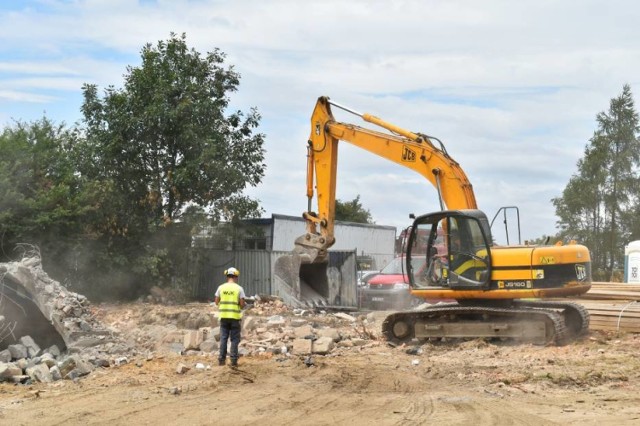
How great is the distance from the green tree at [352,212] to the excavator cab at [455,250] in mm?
43744

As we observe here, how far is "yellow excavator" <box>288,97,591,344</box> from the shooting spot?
13.8 m

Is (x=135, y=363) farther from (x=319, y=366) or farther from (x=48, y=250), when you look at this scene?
(x=48, y=250)

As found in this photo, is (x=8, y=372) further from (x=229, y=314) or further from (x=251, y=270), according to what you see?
(x=251, y=270)

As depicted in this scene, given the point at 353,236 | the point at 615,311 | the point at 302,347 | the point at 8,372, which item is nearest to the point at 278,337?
the point at 302,347

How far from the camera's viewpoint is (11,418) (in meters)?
9.54

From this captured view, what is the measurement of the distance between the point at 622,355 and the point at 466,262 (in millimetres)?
3036

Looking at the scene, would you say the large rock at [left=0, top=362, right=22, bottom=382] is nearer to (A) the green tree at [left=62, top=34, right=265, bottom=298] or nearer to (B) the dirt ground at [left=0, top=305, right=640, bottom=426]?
(B) the dirt ground at [left=0, top=305, right=640, bottom=426]

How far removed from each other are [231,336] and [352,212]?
48474mm

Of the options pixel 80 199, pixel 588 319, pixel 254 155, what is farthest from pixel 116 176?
pixel 588 319

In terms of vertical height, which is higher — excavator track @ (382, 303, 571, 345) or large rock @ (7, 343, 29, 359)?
excavator track @ (382, 303, 571, 345)

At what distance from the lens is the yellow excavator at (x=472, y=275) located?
45.2 ft

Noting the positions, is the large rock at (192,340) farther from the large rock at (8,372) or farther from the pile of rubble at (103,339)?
the large rock at (8,372)

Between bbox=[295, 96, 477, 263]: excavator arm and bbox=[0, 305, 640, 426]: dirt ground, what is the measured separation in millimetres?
3140

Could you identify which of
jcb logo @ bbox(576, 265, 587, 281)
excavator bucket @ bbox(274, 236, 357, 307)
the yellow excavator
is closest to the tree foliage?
excavator bucket @ bbox(274, 236, 357, 307)
